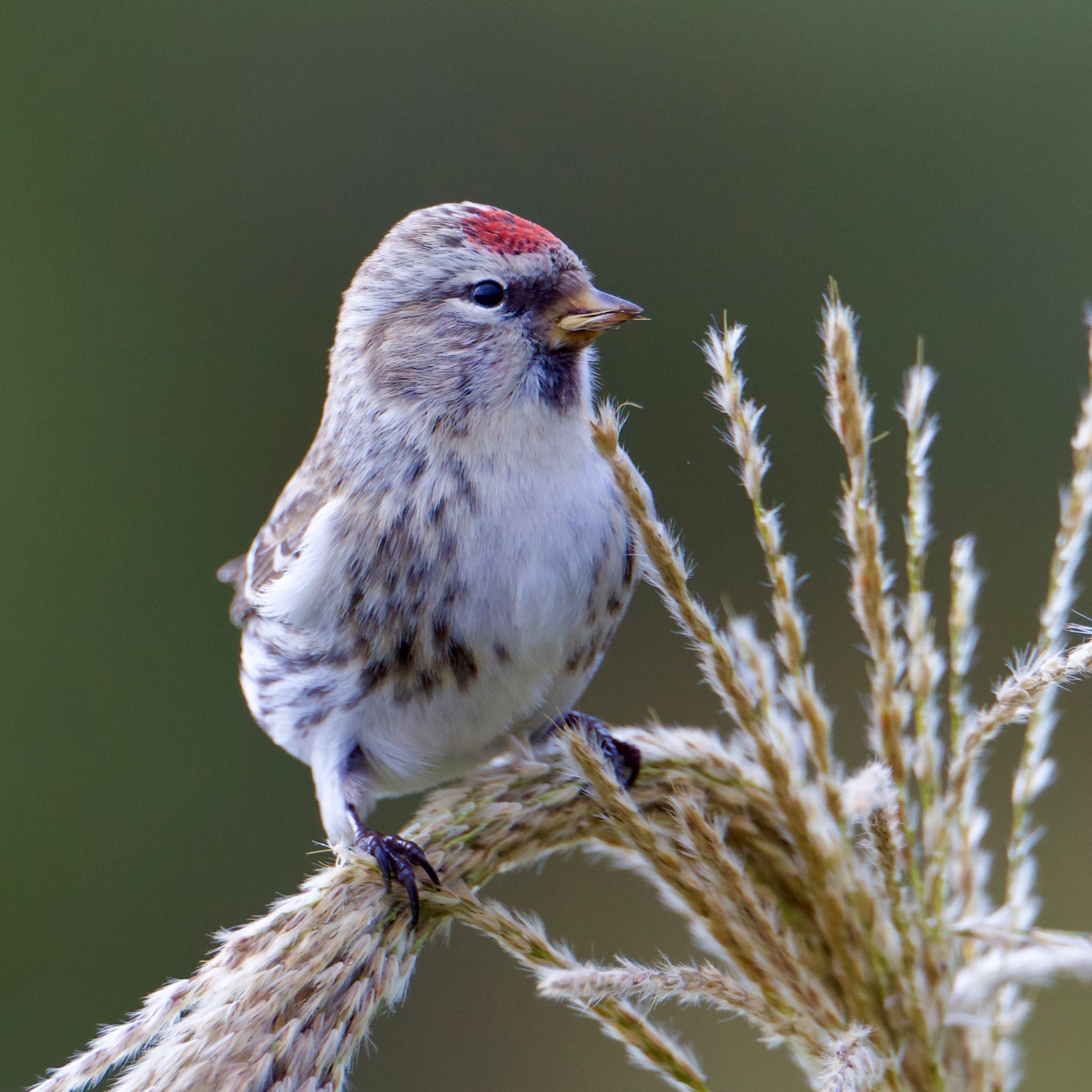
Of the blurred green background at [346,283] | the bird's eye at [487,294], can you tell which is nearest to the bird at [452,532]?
the bird's eye at [487,294]

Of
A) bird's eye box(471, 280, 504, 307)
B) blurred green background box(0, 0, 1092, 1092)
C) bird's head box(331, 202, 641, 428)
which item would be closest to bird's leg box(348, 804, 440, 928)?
bird's head box(331, 202, 641, 428)

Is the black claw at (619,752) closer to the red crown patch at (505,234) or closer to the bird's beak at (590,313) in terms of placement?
the bird's beak at (590,313)

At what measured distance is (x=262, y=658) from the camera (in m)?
1.72

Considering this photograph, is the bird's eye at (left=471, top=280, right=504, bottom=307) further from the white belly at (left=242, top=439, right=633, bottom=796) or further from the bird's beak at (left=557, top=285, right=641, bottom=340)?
the white belly at (left=242, top=439, right=633, bottom=796)

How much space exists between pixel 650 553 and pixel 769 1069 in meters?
2.30

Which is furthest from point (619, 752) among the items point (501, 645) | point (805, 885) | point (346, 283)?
point (346, 283)

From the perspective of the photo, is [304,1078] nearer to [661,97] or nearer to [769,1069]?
[769,1069]

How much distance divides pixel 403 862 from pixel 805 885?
36 centimetres

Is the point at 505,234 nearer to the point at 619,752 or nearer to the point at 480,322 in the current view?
the point at 480,322

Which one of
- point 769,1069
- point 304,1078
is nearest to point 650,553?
point 304,1078

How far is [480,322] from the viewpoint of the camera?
156 centimetres

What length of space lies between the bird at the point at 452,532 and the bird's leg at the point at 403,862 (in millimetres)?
164

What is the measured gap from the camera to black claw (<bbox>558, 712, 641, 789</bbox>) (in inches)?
51.6

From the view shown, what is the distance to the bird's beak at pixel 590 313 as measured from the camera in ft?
4.77
